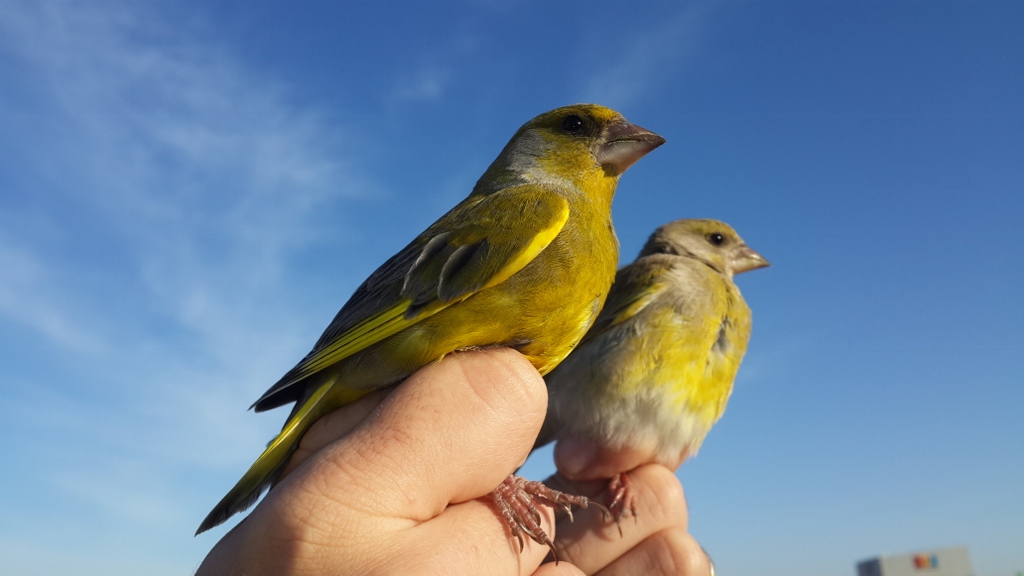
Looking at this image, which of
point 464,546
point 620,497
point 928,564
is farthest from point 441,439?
point 928,564

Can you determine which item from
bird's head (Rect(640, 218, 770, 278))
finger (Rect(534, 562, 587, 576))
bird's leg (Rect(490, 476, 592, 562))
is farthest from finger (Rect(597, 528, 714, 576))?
bird's head (Rect(640, 218, 770, 278))

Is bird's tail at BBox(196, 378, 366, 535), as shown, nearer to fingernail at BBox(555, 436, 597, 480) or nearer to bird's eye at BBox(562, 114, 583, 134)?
bird's eye at BBox(562, 114, 583, 134)

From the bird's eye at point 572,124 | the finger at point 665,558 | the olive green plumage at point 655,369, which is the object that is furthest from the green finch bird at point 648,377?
the bird's eye at point 572,124

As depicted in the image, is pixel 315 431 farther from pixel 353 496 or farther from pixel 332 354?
pixel 353 496

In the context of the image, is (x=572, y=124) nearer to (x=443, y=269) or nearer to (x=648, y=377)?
(x=443, y=269)

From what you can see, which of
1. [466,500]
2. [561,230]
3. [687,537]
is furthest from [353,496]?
[687,537]
